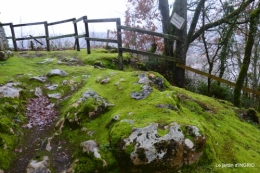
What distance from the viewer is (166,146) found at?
9.68 ft

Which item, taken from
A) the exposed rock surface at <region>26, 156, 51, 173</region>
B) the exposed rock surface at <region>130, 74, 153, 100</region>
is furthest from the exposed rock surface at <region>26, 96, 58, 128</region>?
the exposed rock surface at <region>130, 74, 153, 100</region>

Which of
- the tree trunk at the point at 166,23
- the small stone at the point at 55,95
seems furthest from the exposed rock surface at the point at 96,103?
the tree trunk at the point at 166,23

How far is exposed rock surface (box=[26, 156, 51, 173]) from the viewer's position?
301 cm

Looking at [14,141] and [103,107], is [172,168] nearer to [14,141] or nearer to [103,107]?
[103,107]

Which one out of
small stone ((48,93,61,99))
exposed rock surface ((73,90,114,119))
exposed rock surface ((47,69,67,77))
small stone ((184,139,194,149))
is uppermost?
exposed rock surface ((47,69,67,77))

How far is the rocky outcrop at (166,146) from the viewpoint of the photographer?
291 cm

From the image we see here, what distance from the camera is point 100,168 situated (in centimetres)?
303

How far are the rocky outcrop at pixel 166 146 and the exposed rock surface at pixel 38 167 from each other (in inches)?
43.3

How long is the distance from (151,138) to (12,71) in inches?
193

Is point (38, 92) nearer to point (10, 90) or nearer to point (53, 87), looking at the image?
point (53, 87)

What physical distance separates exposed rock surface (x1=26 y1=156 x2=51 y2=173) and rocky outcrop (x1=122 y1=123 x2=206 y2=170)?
1.10m

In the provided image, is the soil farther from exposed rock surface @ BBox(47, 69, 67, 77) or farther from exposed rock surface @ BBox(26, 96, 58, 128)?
exposed rock surface @ BBox(47, 69, 67, 77)

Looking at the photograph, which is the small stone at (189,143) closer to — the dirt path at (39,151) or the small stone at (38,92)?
the dirt path at (39,151)

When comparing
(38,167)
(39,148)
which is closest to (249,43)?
(39,148)
